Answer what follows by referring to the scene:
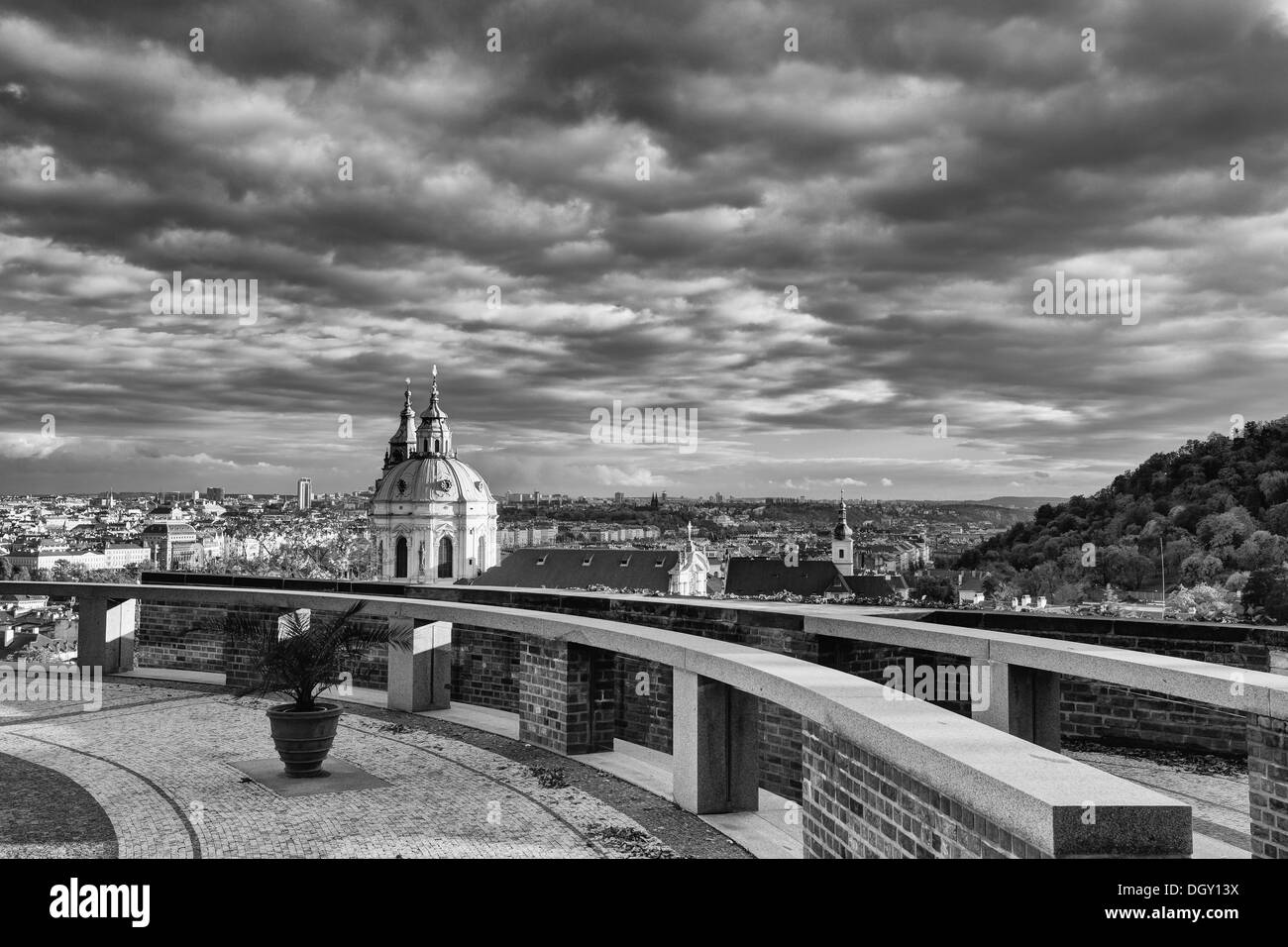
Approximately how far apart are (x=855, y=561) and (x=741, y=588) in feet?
46.1

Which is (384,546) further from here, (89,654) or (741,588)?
(89,654)

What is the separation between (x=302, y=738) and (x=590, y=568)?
81211 mm

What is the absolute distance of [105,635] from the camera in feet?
46.9

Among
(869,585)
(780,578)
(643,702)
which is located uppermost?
(643,702)

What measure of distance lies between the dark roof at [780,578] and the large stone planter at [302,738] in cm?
8127

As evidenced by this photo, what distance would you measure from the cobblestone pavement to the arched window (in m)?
87.1

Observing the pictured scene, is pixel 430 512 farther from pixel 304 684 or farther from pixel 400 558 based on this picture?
pixel 304 684

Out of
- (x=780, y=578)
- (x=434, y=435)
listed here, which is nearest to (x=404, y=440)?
(x=434, y=435)

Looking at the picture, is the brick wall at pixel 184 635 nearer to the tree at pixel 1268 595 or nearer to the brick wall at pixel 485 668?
the brick wall at pixel 485 668

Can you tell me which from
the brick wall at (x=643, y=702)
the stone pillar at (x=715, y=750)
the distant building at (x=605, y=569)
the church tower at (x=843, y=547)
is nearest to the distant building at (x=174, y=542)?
the distant building at (x=605, y=569)

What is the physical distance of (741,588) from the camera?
92562 millimetres

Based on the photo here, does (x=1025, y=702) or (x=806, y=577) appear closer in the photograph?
(x=1025, y=702)

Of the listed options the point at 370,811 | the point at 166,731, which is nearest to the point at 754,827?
the point at 370,811

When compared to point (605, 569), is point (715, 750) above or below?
above
